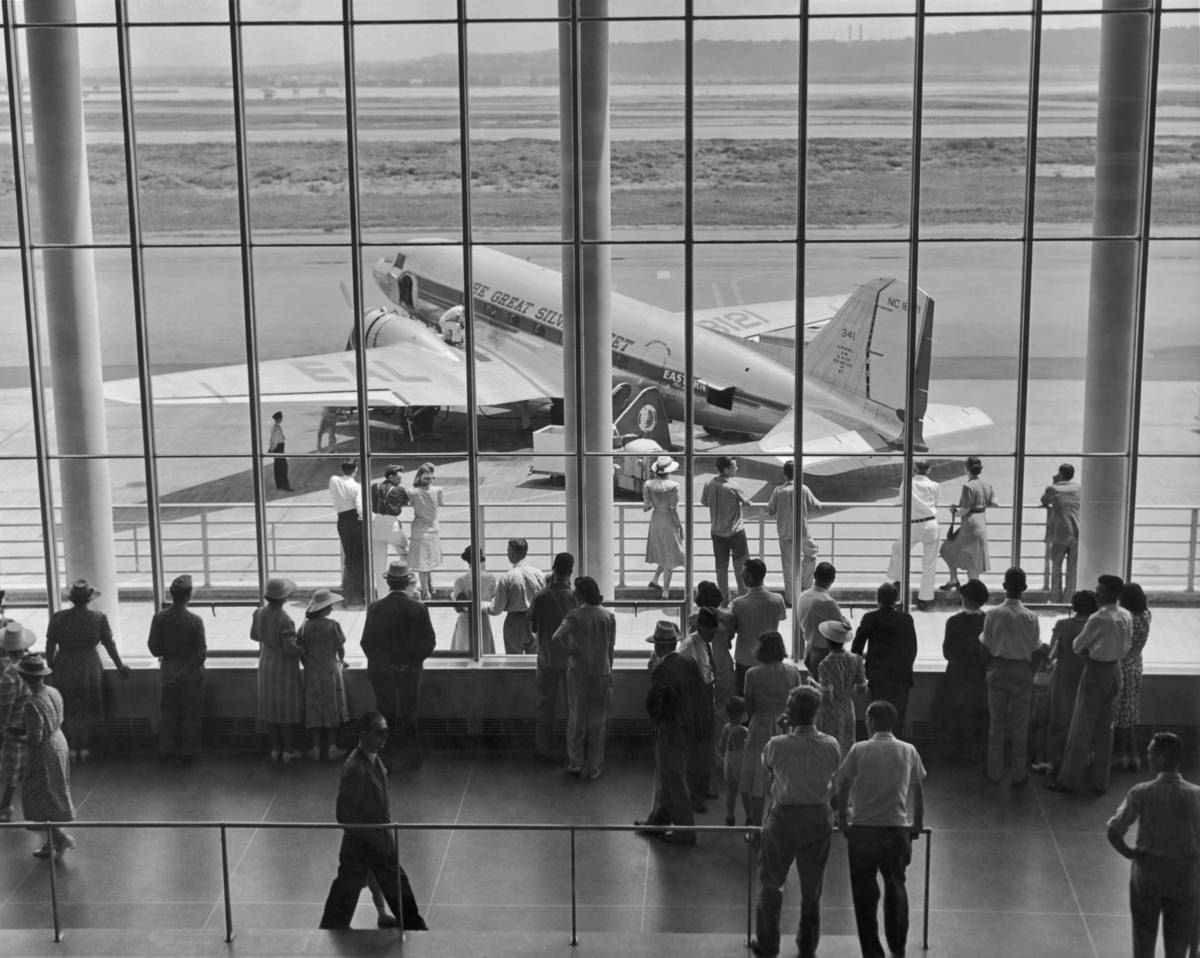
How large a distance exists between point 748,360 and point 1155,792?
773cm

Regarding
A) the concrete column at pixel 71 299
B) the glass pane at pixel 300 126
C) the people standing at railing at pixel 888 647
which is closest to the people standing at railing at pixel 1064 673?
the people standing at railing at pixel 888 647

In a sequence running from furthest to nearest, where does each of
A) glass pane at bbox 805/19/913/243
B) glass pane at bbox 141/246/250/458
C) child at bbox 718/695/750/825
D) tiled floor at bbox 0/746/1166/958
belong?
glass pane at bbox 141/246/250/458 → glass pane at bbox 805/19/913/243 → child at bbox 718/695/750/825 → tiled floor at bbox 0/746/1166/958

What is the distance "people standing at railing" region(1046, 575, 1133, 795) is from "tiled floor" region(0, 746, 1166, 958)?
0.62 feet

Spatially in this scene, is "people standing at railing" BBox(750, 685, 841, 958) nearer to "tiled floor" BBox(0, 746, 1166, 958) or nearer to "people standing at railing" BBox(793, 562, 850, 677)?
"tiled floor" BBox(0, 746, 1166, 958)

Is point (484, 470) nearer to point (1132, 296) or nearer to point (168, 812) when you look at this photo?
point (168, 812)

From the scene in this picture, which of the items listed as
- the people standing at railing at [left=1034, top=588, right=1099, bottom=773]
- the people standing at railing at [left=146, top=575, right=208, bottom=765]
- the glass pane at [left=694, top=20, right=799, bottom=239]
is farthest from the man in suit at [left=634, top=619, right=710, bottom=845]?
the people standing at railing at [left=146, top=575, right=208, bottom=765]

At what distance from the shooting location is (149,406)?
12195 mm

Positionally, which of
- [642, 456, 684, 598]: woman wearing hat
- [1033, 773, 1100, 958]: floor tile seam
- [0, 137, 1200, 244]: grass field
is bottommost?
[1033, 773, 1100, 958]: floor tile seam

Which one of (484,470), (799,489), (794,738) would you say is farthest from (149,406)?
(794,738)

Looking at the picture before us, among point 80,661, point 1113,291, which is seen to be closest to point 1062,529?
point 1113,291

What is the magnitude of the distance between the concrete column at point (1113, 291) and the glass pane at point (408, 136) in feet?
16.5

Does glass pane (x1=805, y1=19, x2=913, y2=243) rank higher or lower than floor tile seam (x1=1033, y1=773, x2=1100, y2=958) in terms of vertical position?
higher

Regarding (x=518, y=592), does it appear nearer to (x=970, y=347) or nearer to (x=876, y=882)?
(x=876, y=882)

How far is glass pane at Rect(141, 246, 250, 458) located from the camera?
1205 centimetres
